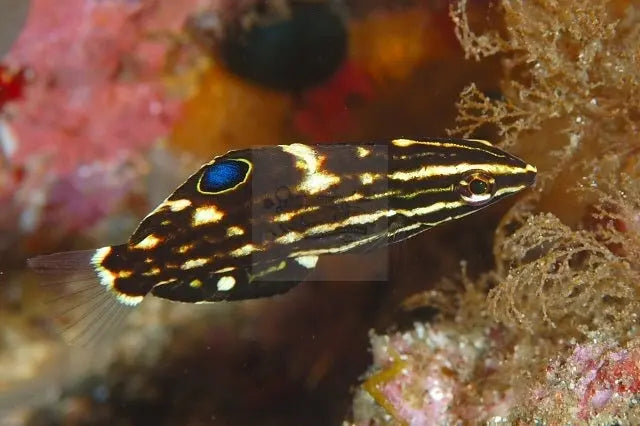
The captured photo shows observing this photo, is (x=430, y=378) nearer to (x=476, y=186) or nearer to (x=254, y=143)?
(x=476, y=186)

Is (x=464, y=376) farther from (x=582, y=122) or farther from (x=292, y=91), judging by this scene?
(x=292, y=91)

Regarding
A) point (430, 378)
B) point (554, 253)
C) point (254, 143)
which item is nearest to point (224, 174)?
point (554, 253)

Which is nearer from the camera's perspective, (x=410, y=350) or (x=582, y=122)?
(x=582, y=122)

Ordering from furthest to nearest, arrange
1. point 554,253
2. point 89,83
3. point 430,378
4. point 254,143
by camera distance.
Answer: point 254,143 < point 89,83 < point 430,378 < point 554,253

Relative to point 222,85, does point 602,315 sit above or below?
below

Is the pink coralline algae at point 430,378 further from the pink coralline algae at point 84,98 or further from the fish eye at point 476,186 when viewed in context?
the pink coralline algae at point 84,98

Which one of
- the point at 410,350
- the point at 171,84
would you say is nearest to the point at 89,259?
the point at 410,350

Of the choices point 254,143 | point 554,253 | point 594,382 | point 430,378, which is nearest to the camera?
point 594,382

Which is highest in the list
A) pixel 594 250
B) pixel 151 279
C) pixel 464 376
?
pixel 151 279

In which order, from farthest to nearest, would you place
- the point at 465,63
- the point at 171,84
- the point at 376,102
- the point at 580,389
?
the point at 171,84
the point at 376,102
the point at 465,63
the point at 580,389
